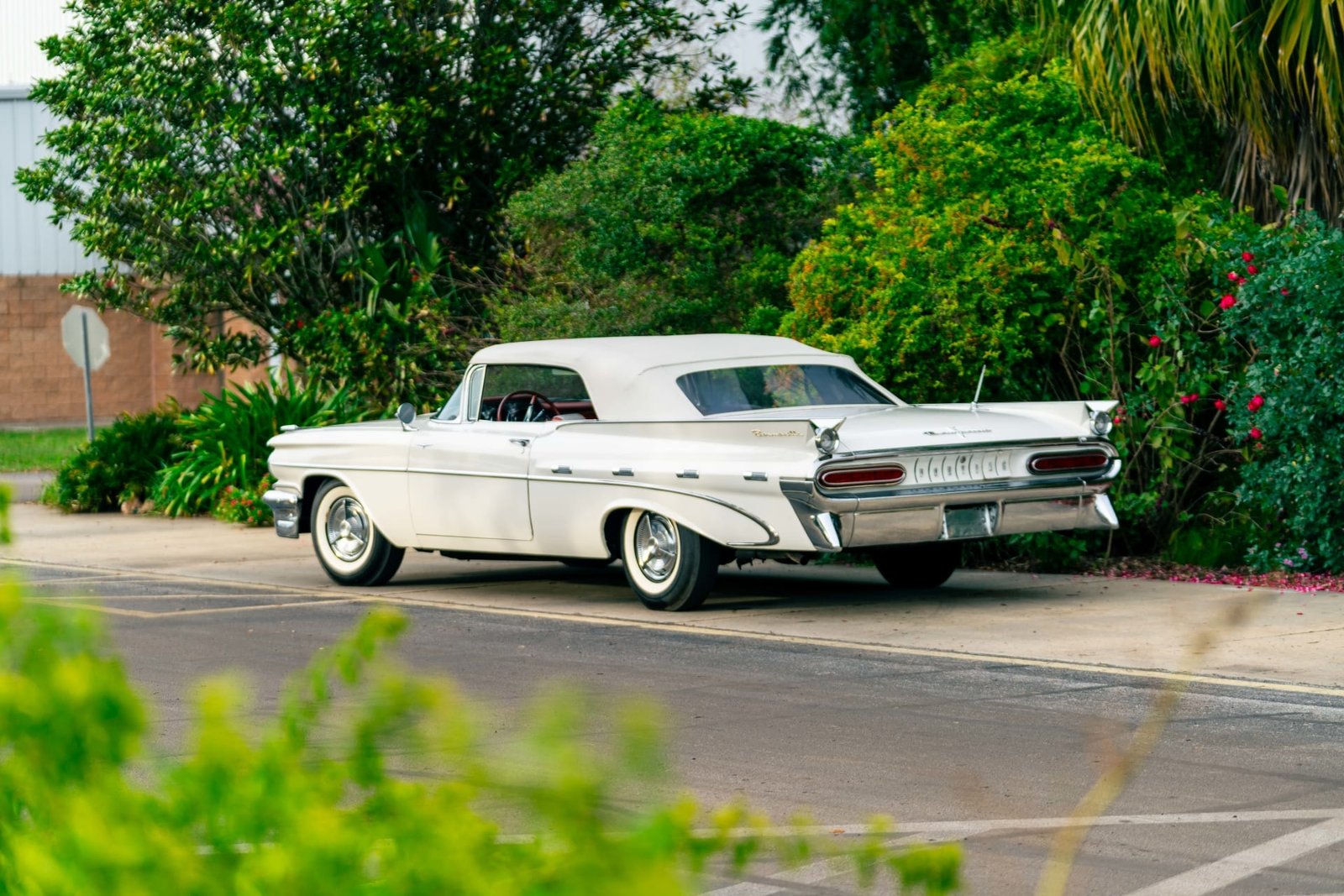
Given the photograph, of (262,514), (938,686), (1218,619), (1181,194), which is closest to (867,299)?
(1181,194)

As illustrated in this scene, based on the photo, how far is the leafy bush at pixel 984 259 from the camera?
42.1ft

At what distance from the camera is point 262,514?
17.6 metres

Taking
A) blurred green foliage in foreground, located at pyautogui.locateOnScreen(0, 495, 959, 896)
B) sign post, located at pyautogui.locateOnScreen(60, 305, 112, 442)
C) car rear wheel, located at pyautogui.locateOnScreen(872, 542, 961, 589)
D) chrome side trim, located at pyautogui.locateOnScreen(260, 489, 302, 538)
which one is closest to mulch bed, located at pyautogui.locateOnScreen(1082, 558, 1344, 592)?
car rear wheel, located at pyautogui.locateOnScreen(872, 542, 961, 589)

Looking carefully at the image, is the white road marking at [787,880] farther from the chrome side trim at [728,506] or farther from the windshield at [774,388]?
the windshield at [774,388]

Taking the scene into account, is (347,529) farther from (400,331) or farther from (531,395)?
(400,331)

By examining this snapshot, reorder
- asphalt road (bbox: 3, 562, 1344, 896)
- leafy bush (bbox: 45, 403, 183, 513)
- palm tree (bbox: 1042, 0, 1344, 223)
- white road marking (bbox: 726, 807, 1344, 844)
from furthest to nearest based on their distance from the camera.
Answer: leafy bush (bbox: 45, 403, 183, 513) → palm tree (bbox: 1042, 0, 1344, 223) → white road marking (bbox: 726, 807, 1344, 844) → asphalt road (bbox: 3, 562, 1344, 896)

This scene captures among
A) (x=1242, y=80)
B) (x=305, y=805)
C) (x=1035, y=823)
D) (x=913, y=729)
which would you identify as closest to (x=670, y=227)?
(x=1242, y=80)

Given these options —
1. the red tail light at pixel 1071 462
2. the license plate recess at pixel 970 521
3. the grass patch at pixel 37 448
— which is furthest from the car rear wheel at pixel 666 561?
the grass patch at pixel 37 448

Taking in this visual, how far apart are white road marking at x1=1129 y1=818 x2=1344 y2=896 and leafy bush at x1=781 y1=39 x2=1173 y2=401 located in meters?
7.26

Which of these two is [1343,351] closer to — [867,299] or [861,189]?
[867,299]

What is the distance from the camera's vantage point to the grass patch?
89.8ft

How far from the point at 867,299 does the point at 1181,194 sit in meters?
2.61

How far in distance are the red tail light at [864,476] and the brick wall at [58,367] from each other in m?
32.9

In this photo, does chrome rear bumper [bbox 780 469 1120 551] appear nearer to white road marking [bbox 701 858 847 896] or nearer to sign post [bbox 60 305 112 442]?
white road marking [bbox 701 858 847 896]
